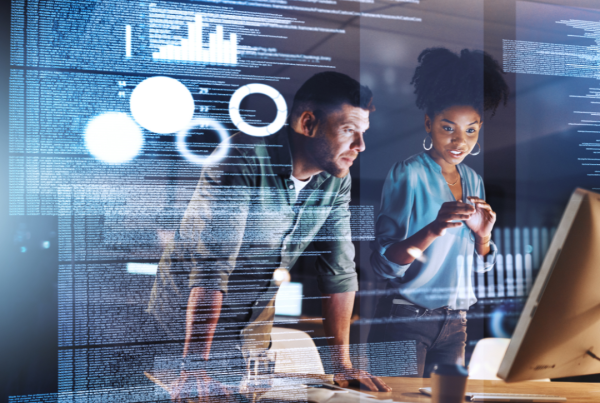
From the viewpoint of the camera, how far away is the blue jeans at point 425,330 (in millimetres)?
1731

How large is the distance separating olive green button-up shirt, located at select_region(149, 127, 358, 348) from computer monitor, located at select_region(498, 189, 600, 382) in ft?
2.73

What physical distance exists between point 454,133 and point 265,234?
37.6 inches

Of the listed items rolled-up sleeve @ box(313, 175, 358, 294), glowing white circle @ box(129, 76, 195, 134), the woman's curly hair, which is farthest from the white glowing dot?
the woman's curly hair

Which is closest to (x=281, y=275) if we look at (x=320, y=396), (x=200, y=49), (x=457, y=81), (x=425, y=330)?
(x=320, y=396)

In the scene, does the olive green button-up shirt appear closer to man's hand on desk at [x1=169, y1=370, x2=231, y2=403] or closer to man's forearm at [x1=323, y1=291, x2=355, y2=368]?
man's forearm at [x1=323, y1=291, x2=355, y2=368]

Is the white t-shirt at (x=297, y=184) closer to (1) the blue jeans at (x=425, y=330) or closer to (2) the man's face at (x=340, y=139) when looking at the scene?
(2) the man's face at (x=340, y=139)

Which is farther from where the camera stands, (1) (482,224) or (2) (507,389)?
(1) (482,224)

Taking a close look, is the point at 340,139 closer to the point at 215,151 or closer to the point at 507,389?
the point at 215,151

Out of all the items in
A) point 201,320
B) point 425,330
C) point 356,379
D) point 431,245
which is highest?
point 431,245

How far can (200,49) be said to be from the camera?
1548mm

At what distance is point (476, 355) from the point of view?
6.03 ft

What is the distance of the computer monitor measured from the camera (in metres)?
0.87

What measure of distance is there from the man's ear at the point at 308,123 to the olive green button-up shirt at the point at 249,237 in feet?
0.22

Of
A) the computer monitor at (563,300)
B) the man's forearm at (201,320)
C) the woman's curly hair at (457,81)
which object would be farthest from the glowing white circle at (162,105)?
the computer monitor at (563,300)
